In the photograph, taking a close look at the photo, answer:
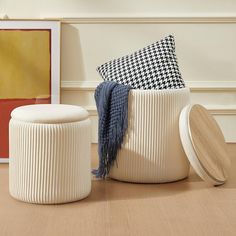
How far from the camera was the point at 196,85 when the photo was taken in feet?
8.47

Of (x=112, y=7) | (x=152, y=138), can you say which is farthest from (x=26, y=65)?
(x=152, y=138)

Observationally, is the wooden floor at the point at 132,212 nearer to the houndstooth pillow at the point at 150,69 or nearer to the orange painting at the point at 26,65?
the houndstooth pillow at the point at 150,69

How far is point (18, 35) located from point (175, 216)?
1.13m

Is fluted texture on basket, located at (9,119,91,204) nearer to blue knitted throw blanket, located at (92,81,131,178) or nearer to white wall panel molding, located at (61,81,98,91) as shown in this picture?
blue knitted throw blanket, located at (92,81,131,178)

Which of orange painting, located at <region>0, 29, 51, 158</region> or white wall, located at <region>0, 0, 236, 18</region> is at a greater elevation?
white wall, located at <region>0, 0, 236, 18</region>

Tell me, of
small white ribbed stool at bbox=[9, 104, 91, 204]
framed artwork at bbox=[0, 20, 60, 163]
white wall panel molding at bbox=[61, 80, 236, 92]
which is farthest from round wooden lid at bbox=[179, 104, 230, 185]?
framed artwork at bbox=[0, 20, 60, 163]

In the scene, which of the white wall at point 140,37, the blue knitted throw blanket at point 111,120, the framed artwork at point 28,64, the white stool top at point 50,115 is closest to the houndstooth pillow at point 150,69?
the blue knitted throw blanket at point 111,120

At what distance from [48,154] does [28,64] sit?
802 millimetres

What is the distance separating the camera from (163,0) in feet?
8.27

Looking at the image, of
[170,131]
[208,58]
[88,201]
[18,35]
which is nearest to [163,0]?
[208,58]

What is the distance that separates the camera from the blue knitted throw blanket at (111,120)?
74.9 inches

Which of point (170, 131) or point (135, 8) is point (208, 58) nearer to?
point (135, 8)

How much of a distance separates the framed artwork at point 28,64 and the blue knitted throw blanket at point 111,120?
1.55 ft

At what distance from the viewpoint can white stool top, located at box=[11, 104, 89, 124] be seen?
1666 mm
